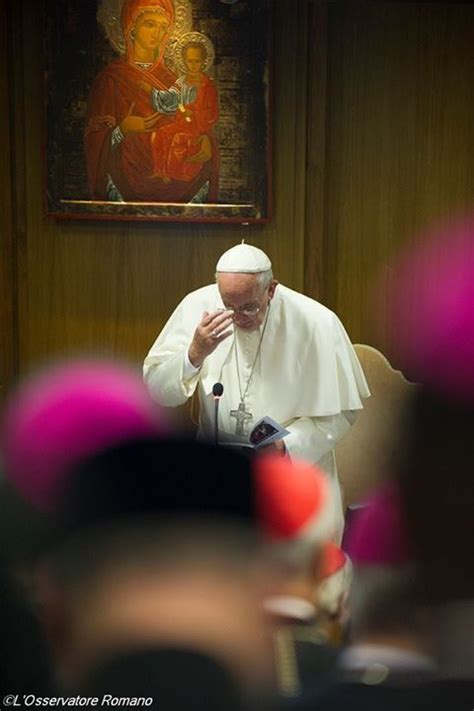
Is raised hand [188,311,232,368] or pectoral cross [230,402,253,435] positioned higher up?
raised hand [188,311,232,368]

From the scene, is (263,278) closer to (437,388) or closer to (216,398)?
(216,398)

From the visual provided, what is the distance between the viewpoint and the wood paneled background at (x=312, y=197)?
153 centimetres

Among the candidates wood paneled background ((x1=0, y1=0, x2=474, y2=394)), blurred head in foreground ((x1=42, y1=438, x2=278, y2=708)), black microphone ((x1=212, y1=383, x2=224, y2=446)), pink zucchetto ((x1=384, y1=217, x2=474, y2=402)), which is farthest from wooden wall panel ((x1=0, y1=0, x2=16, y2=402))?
pink zucchetto ((x1=384, y1=217, x2=474, y2=402))

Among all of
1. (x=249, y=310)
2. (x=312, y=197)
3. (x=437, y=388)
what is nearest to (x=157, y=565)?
(x=249, y=310)

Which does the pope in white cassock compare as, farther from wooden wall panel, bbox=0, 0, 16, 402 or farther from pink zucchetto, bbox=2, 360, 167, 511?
wooden wall panel, bbox=0, 0, 16, 402

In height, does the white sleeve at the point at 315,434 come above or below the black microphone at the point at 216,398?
below

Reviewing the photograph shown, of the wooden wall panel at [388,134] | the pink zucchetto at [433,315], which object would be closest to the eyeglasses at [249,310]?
the wooden wall panel at [388,134]

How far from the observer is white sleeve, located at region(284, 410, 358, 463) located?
1.59 metres

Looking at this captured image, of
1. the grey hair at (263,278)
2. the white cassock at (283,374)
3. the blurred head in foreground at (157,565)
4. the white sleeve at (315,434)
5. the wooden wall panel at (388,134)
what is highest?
the wooden wall panel at (388,134)

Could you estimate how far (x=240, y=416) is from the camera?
158cm

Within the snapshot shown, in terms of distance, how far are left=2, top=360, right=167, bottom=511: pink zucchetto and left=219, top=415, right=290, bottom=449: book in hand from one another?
0.15 meters

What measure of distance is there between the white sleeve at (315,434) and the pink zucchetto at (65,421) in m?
0.24

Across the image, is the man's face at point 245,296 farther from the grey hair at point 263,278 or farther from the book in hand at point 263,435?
the book in hand at point 263,435

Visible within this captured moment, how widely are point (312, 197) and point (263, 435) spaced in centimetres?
45
